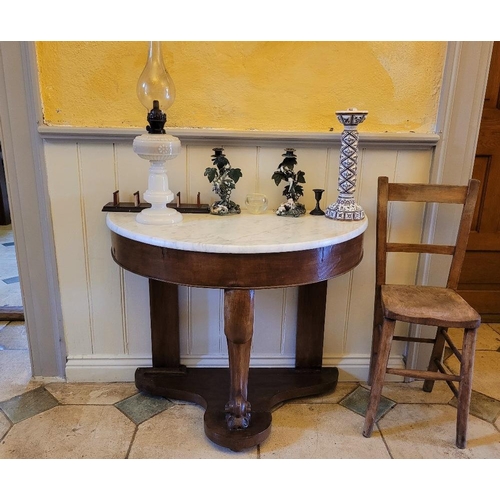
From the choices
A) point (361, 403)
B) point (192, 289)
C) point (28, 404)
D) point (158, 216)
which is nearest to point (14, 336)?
point (28, 404)

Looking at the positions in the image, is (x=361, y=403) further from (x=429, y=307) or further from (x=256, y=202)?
(x=256, y=202)

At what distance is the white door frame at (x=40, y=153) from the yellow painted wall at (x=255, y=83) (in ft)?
0.19

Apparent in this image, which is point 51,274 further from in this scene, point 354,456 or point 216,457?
point 354,456

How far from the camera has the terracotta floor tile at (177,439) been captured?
4.74 feet

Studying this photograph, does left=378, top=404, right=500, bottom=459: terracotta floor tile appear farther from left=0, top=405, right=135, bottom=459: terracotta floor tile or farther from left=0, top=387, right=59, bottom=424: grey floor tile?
left=0, top=387, right=59, bottom=424: grey floor tile

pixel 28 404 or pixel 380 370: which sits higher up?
pixel 380 370

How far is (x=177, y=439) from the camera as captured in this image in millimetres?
1516

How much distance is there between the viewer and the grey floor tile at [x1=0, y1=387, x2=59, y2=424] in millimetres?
1624

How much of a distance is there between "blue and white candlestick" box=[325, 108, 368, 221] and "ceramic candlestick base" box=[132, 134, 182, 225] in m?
0.54

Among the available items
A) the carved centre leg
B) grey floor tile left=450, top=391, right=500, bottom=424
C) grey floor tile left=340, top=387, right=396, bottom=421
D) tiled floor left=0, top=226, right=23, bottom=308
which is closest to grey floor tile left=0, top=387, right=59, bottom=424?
the carved centre leg

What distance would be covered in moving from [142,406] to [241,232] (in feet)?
2.82

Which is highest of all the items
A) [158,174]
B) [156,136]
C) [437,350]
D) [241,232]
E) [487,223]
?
[156,136]

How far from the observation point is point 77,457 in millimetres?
1424

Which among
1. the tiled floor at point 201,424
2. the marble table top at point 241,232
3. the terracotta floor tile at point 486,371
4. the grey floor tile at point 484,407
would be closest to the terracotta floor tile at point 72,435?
the tiled floor at point 201,424
